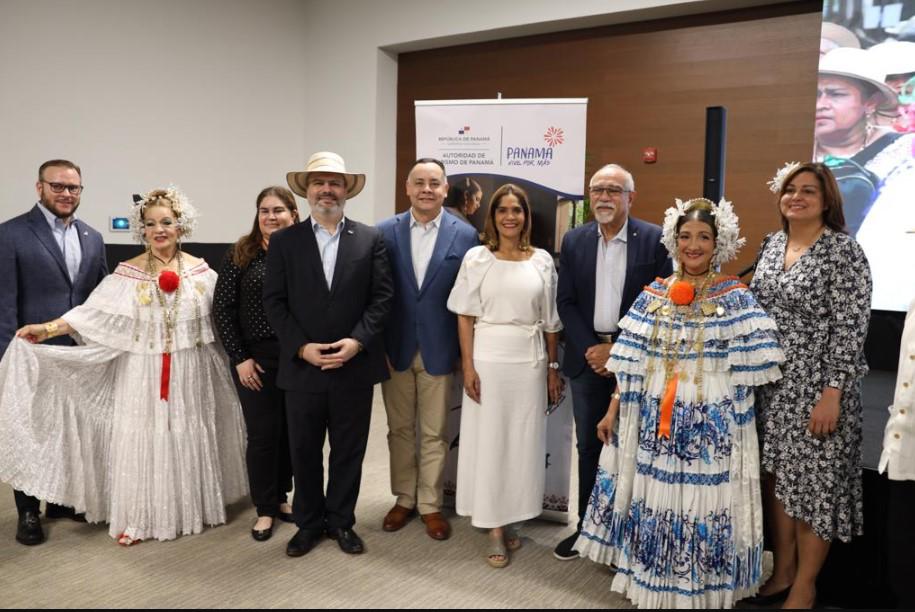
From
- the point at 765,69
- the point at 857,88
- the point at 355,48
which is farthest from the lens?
the point at 355,48

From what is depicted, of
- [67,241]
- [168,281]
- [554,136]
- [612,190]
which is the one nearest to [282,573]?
[168,281]

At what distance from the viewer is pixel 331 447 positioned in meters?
3.12

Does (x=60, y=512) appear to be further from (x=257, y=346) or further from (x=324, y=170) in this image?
(x=324, y=170)

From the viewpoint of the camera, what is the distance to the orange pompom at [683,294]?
8.43 feet

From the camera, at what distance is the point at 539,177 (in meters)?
3.69

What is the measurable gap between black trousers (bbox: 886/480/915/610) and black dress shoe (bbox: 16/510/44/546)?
11.3ft

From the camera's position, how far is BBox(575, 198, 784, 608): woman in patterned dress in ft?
8.18

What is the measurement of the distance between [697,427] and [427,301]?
1287 millimetres

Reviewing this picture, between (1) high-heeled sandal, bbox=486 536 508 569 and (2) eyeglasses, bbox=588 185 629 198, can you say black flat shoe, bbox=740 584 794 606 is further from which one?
(2) eyeglasses, bbox=588 185 629 198

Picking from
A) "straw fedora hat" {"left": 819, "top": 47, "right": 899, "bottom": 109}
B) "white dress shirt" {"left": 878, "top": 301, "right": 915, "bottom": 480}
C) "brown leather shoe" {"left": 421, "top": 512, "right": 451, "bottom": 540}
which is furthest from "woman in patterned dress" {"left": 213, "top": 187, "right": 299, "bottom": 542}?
"straw fedora hat" {"left": 819, "top": 47, "right": 899, "bottom": 109}

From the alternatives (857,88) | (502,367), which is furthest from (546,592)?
(857,88)

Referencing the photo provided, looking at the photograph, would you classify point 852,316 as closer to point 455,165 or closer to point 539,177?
point 539,177

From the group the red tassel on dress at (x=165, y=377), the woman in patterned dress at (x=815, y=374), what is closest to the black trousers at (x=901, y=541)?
the woman in patterned dress at (x=815, y=374)

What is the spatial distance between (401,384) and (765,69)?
375 centimetres
